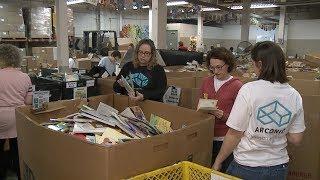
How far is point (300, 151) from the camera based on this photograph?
2.98 m

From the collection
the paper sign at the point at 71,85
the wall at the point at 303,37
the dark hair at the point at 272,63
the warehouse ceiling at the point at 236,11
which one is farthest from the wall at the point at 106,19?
the dark hair at the point at 272,63

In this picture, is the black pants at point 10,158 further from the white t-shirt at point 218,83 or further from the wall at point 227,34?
the wall at point 227,34

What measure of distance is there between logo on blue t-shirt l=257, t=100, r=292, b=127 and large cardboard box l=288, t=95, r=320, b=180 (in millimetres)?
1330

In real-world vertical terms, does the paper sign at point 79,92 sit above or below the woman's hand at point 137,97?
below

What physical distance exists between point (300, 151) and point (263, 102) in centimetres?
163

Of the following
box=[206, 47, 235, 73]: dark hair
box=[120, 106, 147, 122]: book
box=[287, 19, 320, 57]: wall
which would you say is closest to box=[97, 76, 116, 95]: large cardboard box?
box=[120, 106, 147, 122]: book

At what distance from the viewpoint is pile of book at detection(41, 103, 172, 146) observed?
1.75 meters

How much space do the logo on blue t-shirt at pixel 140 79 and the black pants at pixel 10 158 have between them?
3.83 feet

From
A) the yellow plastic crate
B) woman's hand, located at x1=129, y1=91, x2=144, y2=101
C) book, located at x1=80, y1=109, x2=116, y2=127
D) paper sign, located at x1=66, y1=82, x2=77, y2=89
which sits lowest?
the yellow plastic crate

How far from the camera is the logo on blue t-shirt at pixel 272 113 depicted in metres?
1.63

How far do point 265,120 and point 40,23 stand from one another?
8912 mm

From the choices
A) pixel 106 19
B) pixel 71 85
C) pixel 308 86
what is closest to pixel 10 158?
pixel 71 85

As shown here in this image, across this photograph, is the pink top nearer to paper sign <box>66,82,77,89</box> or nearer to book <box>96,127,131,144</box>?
paper sign <box>66,82,77,89</box>

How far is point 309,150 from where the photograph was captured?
9.67ft
